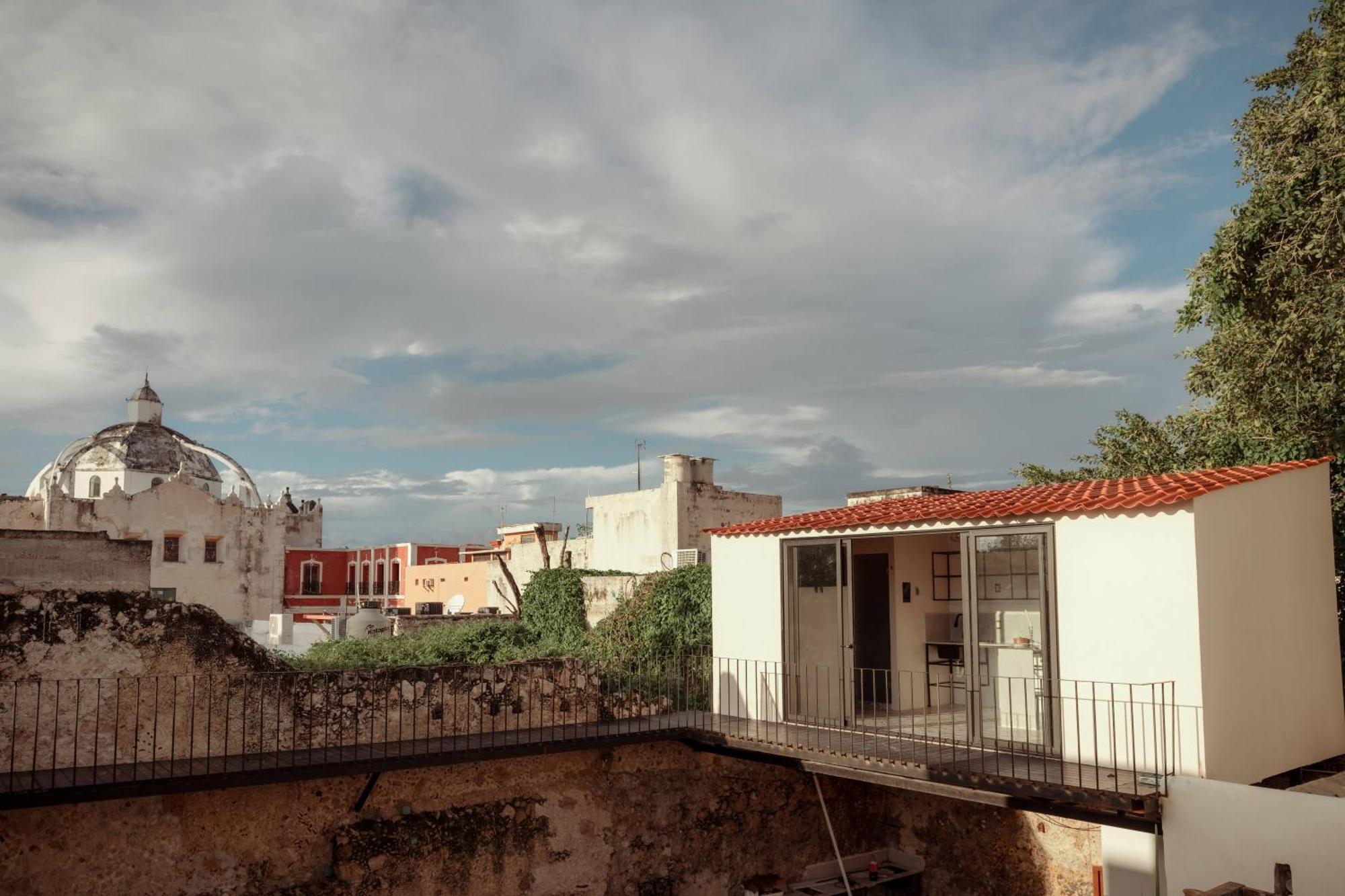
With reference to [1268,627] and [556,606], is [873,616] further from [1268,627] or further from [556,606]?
[556,606]

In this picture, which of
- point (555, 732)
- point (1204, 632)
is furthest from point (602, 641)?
point (1204, 632)

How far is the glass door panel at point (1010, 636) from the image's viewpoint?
31.2 feet

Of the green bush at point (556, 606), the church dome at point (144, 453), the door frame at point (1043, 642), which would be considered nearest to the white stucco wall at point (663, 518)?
the green bush at point (556, 606)

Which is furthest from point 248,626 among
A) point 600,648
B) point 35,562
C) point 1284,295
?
point 1284,295

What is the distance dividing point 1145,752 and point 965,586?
7.22 feet

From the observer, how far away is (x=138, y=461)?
4419 cm

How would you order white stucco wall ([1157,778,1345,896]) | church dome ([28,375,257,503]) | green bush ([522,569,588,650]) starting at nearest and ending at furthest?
1. white stucco wall ([1157,778,1345,896])
2. green bush ([522,569,588,650])
3. church dome ([28,375,257,503])

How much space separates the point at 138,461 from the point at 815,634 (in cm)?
4119

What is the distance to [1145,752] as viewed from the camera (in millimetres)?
8617

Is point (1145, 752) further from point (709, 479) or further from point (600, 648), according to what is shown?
point (709, 479)

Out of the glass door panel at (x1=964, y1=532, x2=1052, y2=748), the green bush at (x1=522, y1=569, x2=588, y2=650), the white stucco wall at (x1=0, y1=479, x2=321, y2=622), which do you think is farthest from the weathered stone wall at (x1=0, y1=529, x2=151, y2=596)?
the white stucco wall at (x1=0, y1=479, x2=321, y2=622)

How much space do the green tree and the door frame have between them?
617 centimetres

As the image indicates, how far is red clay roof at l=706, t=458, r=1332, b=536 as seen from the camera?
29.7 ft

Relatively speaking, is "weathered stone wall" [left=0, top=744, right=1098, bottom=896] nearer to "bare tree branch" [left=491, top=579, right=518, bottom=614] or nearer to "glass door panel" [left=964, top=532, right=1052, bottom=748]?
"glass door panel" [left=964, top=532, right=1052, bottom=748]
